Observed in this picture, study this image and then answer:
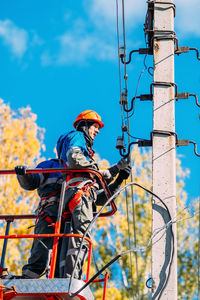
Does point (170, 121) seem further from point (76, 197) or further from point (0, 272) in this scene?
point (0, 272)

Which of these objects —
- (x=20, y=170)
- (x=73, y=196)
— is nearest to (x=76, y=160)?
(x=73, y=196)

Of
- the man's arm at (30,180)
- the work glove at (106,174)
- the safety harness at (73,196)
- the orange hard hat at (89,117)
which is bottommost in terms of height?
the safety harness at (73,196)

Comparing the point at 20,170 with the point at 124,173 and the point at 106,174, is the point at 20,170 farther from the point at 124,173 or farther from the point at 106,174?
the point at 124,173

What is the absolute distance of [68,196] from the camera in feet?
20.4

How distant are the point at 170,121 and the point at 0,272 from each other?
8.14 ft

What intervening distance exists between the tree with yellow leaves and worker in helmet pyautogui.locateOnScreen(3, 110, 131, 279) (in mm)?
7120

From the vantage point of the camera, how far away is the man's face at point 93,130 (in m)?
7.12

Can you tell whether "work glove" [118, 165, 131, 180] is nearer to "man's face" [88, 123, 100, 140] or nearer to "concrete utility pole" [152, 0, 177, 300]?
"man's face" [88, 123, 100, 140]

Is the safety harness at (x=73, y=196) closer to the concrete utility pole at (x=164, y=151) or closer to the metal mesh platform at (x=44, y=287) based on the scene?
the concrete utility pole at (x=164, y=151)

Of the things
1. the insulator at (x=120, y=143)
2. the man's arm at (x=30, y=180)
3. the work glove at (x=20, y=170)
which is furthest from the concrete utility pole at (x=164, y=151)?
the man's arm at (x=30, y=180)

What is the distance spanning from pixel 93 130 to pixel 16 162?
9789 mm

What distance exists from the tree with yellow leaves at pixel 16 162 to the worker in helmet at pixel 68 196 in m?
7.12

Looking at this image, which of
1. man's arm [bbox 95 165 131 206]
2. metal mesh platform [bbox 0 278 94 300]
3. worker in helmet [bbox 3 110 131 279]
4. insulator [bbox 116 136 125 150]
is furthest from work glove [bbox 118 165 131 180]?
metal mesh platform [bbox 0 278 94 300]

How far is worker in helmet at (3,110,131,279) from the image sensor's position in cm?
599
